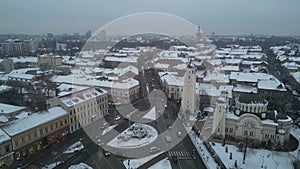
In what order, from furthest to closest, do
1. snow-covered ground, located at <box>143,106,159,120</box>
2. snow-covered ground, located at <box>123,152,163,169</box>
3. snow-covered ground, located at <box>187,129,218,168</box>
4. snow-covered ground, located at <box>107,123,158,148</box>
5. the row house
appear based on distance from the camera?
snow-covered ground, located at <box>143,106,159,120</box> → the row house → snow-covered ground, located at <box>107,123,158,148</box> → snow-covered ground, located at <box>187,129,218,168</box> → snow-covered ground, located at <box>123,152,163,169</box>

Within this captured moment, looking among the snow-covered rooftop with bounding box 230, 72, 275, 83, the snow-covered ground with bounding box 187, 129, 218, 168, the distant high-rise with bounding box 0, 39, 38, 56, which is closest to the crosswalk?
the snow-covered ground with bounding box 187, 129, 218, 168

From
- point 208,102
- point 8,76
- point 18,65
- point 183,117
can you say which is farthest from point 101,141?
point 18,65

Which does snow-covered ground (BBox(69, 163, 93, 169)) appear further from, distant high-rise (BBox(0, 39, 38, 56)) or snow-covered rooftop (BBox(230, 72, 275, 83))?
distant high-rise (BBox(0, 39, 38, 56))

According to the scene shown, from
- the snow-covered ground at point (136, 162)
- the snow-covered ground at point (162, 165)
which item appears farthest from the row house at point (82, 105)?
the snow-covered ground at point (162, 165)

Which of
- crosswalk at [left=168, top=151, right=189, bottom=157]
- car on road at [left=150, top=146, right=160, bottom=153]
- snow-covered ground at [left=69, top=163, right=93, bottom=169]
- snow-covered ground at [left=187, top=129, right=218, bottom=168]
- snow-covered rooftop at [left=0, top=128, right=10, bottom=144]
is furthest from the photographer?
car on road at [left=150, top=146, right=160, bottom=153]

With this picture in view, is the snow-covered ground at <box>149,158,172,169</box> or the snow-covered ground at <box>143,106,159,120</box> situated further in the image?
the snow-covered ground at <box>143,106,159,120</box>

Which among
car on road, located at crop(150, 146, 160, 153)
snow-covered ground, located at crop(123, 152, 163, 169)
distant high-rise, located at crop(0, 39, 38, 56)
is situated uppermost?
distant high-rise, located at crop(0, 39, 38, 56)

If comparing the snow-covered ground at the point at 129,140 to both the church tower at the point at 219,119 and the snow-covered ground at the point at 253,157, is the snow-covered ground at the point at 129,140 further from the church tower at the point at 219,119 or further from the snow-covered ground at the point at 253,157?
the church tower at the point at 219,119
